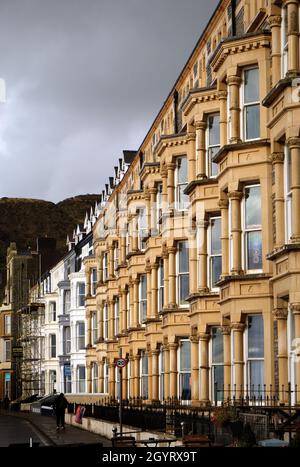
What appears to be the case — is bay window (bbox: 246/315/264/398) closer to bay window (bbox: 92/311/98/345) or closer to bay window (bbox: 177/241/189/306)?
bay window (bbox: 177/241/189/306)

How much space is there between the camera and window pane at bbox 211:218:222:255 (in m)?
33.9

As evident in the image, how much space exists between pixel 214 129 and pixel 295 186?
1179cm

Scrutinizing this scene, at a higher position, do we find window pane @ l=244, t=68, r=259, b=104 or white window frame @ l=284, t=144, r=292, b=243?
window pane @ l=244, t=68, r=259, b=104

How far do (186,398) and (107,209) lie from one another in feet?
111

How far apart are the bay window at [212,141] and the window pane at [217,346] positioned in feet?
16.8

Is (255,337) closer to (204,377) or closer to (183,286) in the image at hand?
(204,377)

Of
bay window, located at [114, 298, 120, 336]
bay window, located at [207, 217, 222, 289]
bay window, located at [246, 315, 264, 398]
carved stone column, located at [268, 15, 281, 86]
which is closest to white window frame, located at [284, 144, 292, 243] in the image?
carved stone column, located at [268, 15, 281, 86]

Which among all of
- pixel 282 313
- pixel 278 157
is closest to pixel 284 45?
pixel 278 157

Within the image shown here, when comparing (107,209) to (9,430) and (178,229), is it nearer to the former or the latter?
(9,430)

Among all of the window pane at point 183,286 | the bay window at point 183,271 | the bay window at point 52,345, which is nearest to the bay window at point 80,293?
the bay window at point 52,345

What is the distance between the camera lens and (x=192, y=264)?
36688 mm

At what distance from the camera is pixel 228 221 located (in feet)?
100

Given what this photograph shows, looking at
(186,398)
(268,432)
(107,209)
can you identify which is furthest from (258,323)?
(107,209)

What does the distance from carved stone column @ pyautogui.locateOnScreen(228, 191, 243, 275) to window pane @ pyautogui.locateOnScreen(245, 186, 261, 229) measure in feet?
0.82
